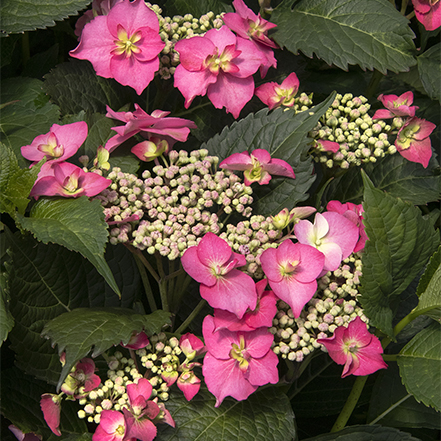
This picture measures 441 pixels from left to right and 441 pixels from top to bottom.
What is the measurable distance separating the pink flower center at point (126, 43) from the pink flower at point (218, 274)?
13.1 inches

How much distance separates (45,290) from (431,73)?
2.55 ft

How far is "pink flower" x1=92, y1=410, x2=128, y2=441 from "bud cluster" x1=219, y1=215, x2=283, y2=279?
0.80 feet

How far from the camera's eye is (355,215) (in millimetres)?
766

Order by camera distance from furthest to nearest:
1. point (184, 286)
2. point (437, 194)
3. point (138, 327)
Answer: point (437, 194) < point (184, 286) < point (138, 327)

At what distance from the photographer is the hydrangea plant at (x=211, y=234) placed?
679 mm

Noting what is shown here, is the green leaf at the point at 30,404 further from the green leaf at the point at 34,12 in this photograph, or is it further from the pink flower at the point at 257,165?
the green leaf at the point at 34,12

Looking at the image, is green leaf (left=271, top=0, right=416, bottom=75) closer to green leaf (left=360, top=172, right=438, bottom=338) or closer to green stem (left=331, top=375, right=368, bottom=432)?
green leaf (left=360, top=172, right=438, bottom=338)

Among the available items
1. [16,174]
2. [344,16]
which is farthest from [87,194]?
[344,16]

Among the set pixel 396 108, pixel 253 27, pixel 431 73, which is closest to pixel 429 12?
pixel 431 73

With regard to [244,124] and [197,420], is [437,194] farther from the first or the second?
[197,420]

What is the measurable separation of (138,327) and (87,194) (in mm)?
180

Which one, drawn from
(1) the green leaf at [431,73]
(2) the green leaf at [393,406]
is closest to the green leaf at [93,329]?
(2) the green leaf at [393,406]

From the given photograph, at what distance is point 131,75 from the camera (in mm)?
826

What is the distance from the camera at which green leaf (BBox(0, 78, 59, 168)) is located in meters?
0.85
